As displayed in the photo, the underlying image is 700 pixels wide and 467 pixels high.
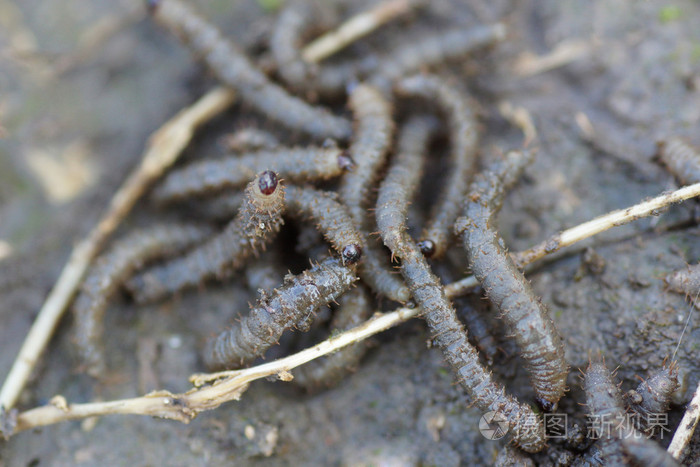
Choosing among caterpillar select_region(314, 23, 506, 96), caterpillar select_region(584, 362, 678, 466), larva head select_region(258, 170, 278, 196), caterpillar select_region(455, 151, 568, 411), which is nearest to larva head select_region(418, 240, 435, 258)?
caterpillar select_region(455, 151, 568, 411)

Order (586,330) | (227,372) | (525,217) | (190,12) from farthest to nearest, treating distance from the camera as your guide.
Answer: (190,12) → (525,217) → (586,330) → (227,372)

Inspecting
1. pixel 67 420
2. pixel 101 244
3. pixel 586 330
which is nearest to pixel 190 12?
pixel 101 244

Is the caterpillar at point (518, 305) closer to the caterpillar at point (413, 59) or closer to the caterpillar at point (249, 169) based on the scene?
the caterpillar at point (249, 169)

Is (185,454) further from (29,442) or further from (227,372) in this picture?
(29,442)

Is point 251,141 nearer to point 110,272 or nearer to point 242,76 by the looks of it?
point 242,76

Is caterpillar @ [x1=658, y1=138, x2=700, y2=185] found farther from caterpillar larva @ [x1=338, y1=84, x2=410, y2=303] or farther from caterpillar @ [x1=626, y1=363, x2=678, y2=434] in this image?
caterpillar larva @ [x1=338, y1=84, x2=410, y2=303]

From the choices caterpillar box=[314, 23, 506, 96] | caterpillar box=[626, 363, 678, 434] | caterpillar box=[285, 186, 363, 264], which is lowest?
caterpillar box=[626, 363, 678, 434]
